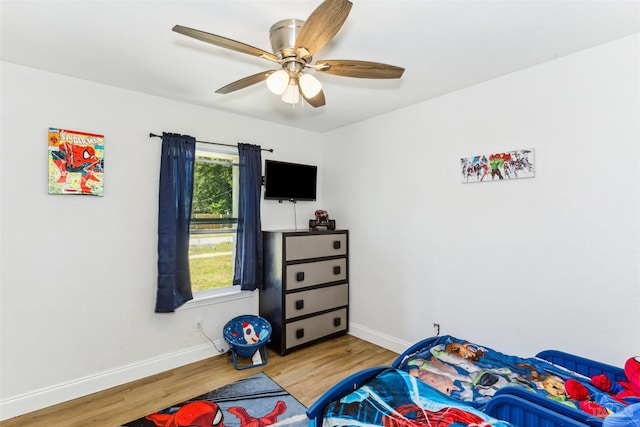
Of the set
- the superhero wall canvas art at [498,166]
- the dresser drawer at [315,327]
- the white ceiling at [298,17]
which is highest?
the white ceiling at [298,17]

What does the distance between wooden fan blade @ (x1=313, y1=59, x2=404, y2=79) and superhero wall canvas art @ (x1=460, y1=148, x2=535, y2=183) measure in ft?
4.01

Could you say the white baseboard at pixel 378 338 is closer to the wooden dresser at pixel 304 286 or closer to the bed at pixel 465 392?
the wooden dresser at pixel 304 286

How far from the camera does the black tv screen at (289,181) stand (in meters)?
3.52

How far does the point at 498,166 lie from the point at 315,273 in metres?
2.00

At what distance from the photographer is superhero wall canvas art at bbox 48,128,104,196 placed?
2.36 metres

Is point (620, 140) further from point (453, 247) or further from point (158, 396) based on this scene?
point (158, 396)

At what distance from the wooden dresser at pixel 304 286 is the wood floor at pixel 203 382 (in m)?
0.19

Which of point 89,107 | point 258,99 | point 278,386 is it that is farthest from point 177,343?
point 258,99

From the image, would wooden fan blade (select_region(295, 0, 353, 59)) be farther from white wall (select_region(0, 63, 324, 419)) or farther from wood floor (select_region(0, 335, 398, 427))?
wood floor (select_region(0, 335, 398, 427))

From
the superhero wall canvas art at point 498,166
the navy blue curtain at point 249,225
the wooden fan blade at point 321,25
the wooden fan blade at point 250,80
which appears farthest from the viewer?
the navy blue curtain at point 249,225

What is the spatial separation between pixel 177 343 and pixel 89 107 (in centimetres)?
217

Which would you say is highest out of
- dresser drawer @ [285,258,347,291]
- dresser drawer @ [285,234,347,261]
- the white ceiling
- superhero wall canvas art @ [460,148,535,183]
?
the white ceiling

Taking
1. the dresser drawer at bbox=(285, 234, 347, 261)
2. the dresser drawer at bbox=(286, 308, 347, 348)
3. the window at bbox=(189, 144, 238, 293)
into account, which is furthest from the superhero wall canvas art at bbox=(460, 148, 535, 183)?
the window at bbox=(189, 144, 238, 293)

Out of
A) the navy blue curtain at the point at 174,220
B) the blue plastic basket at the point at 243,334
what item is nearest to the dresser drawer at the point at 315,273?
the blue plastic basket at the point at 243,334
